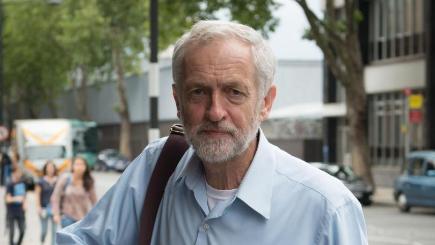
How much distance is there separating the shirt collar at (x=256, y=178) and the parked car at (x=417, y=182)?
22495 mm

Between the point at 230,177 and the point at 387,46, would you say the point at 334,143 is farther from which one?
the point at 230,177

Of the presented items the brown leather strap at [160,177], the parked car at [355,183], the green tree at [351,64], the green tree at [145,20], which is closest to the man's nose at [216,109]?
the brown leather strap at [160,177]

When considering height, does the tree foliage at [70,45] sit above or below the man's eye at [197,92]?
above

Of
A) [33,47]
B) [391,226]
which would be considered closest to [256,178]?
[391,226]

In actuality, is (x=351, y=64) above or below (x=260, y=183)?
above

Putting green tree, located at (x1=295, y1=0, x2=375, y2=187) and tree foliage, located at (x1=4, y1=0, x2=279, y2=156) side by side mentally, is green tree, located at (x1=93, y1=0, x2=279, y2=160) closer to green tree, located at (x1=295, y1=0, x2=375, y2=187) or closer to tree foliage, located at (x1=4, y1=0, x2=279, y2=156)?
tree foliage, located at (x1=4, y1=0, x2=279, y2=156)

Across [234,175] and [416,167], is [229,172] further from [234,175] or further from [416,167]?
[416,167]

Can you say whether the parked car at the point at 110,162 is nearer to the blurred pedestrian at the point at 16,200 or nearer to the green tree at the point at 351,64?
the green tree at the point at 351,64

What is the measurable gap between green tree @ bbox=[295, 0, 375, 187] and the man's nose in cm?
2759

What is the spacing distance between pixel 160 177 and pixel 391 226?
19726mm

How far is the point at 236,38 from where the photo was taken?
8.23 feet

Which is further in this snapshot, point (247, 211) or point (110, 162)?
point (110, 162)

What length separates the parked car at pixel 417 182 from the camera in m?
24.9

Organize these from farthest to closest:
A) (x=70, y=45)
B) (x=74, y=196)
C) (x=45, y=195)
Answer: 1. (x=70, y=45)
2. (x=45, y=195)
3. (x=74, y=196)
